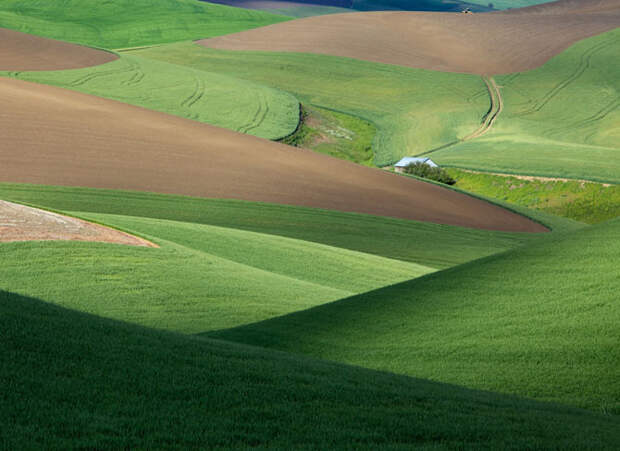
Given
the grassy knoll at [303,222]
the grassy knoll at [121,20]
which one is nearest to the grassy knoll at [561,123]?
the grassy knoll at [303,222]

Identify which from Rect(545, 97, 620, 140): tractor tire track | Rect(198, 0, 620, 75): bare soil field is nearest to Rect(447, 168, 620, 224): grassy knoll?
Rect(545, 97, 620, 140): tractor tire track

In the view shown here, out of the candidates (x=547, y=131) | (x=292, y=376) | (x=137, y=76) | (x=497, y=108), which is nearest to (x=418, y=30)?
(x=497, y=108)

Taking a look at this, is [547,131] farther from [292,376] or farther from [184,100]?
[292,376]

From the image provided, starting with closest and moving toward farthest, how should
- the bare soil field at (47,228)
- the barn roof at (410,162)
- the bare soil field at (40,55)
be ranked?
the bare soil field at (47,228), the barn roof at (410,162), the bare soil field at (40,55)

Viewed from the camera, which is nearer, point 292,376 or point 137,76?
point 292,376

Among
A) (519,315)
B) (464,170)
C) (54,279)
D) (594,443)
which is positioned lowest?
(464,170)

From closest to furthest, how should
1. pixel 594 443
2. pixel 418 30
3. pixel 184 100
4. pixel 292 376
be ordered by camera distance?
pixel 594 443 < pixel 292 376 < pixel 184 100 < pixel 418 30

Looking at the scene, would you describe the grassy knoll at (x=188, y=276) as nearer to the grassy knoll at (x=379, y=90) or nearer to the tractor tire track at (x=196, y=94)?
A: the tractor tire track at (x=196, y=94)
